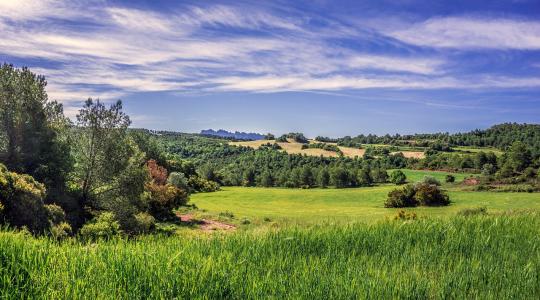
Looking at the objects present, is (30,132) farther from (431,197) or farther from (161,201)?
(431,197)

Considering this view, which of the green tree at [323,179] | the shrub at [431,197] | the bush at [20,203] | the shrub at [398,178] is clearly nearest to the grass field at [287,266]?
the bush at [20,203]

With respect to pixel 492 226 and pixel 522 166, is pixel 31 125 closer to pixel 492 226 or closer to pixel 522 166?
pixel 492 226

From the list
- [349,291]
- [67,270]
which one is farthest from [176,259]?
[349,291]

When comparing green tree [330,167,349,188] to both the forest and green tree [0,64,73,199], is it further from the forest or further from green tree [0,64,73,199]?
green tree [0,64,73,199]

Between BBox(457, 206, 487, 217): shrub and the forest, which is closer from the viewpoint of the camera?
BBox(457, 206, 487, 217): shrub

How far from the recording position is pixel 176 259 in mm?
4457

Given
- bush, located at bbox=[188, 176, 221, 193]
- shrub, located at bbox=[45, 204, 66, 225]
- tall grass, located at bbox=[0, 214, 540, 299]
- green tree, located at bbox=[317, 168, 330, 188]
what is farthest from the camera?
green tree, located at bbox=[317, 168, 330, 188]

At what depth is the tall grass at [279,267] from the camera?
3861 millimetres

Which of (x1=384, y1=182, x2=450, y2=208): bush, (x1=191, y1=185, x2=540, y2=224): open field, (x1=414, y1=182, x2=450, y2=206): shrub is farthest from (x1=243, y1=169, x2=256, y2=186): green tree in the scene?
(x1=414, y1=182, x2=450, y2=206): shrub

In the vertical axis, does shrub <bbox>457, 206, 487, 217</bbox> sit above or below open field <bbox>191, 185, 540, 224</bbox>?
above

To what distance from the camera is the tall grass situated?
152 inches

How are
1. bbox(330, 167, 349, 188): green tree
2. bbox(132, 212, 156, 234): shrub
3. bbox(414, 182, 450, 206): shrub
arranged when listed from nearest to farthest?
1. bbox(132, 212, 156, 234): shrub
2. bbox(414, 182, 450, 206): shrub
3. bbox(330, 167, 349, 188): green tree

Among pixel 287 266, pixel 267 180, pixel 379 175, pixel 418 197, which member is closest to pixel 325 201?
pixel 418 197

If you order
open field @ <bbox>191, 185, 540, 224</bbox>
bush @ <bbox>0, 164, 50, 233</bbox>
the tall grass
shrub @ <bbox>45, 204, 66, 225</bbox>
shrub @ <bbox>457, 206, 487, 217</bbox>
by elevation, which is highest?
the tall grass
